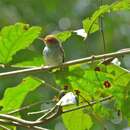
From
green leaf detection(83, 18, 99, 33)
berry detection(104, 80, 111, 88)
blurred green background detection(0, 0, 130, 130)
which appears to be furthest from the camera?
blurred green background detection(0, 0, 130, 130)

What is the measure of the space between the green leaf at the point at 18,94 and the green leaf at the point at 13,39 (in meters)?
0.05

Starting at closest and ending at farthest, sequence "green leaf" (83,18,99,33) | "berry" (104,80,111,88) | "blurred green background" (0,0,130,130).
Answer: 1. "berry" (104,80,111,88)
2. "green leaf" (83,18,99,33)
3. "blurred green background" (0,0,130,130)

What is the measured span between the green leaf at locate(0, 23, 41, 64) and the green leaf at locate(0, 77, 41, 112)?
0.05 metres

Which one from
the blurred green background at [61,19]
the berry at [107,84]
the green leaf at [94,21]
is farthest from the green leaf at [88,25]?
the blurred green background at [61,19]

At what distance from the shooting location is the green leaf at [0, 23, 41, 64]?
1140 millimetres

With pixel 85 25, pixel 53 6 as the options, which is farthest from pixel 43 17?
pixel 85 25

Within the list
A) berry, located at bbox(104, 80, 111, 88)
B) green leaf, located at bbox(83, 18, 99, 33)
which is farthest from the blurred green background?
berry, located at bbox(104, 80, 111, 88)

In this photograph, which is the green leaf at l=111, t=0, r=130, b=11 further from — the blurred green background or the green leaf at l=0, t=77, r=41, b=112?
the blurred green background

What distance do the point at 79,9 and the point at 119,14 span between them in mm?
731

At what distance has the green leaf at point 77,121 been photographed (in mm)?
1157

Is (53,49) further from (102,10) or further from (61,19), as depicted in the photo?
(61,19)

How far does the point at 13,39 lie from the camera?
1155 mm

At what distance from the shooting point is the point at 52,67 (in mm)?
1098

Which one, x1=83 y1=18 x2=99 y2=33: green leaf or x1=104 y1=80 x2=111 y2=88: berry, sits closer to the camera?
x1=104 y1=80 x2=111 y2=88: berry
